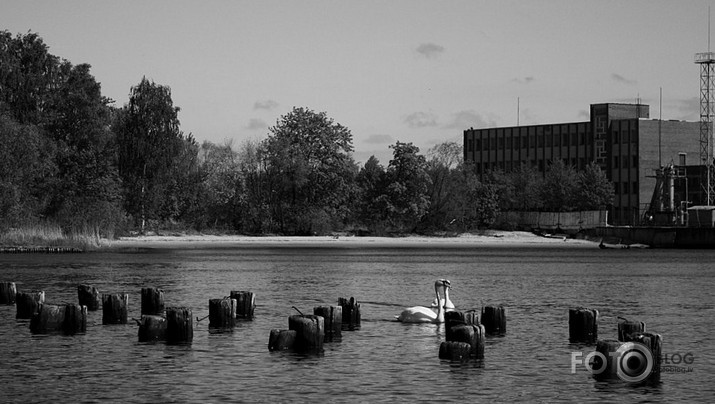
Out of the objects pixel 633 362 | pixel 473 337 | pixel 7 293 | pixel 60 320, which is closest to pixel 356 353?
pixel 473 337

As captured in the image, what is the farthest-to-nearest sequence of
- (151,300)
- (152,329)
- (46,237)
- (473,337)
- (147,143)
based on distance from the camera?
1. (147,143)
2. (46,237)
3. (151,300)
4. (152,329)
5. (473,337)

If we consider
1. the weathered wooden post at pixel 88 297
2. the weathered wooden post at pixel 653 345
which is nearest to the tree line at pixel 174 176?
the weathered wooden post at pixel 88 297

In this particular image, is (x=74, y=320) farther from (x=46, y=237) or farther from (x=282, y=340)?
(x=46, y=237)

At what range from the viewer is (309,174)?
146m

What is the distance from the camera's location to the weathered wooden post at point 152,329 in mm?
35000

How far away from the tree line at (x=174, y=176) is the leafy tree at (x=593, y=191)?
215 millimetres

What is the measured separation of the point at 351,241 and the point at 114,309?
368ft

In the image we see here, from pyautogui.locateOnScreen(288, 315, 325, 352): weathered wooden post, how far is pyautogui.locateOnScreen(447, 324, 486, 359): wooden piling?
3985 millimetres

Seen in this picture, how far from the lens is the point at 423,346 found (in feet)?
115

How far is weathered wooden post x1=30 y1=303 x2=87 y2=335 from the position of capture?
36.9 m

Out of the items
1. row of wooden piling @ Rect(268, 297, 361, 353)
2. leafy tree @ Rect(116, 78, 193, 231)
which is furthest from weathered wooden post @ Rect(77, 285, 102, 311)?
leafy tree @ Rect(116, 78, 193, 231)

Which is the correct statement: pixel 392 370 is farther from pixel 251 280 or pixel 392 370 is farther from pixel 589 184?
pixel 589 184

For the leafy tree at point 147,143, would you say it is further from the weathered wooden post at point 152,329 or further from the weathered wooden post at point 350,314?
the weathered wooden post at point 152,329

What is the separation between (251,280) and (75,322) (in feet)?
107
